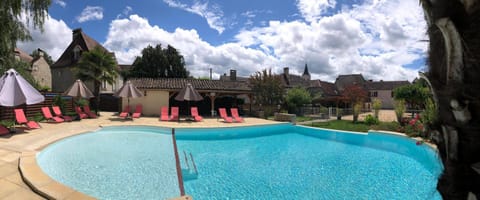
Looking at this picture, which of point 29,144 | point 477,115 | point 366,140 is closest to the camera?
point 477,115

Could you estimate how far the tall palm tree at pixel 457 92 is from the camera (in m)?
0.96

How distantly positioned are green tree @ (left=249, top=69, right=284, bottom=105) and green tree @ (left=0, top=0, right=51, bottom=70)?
50.2 feet

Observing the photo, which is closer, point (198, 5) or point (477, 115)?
point (477, 115)

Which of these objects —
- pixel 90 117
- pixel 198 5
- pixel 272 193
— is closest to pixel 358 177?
pixel 272 193

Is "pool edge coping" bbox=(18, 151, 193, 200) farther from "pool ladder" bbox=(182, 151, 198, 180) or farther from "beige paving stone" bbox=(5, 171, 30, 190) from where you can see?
"pool ladder" bbox=(182, 151, 198, 180)

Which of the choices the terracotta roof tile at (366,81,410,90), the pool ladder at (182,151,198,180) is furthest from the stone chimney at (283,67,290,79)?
the pool ladder at (182,151,198,180)

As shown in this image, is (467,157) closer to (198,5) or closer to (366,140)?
(198,5)

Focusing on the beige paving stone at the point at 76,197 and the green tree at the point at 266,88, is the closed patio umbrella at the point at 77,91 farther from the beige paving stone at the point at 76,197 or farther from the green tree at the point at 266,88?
the green tree at the point at 266,88

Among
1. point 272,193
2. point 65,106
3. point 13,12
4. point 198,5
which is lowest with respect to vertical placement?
point 272,193

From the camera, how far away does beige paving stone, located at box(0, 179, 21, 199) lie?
388cm

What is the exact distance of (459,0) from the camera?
Result: 100 cm

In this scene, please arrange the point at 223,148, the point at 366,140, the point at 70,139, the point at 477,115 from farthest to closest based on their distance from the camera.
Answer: the point at 366,140 → the point at 223,148 → the point at 70,139 → the point at 477,115

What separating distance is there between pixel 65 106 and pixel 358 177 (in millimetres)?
17938

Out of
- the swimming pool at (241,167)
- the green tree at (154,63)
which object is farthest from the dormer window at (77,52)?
the swimming pool at (241,167)
